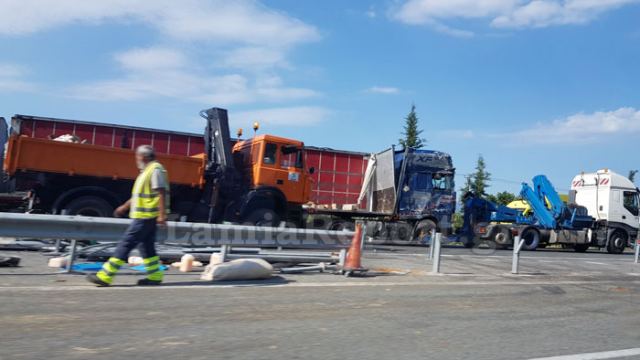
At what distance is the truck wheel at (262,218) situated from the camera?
1489cm

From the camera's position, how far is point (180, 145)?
17.7 meters

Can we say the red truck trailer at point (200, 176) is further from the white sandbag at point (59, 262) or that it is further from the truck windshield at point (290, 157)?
the white sandbag at point (59, 262)

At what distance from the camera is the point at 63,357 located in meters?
4.18

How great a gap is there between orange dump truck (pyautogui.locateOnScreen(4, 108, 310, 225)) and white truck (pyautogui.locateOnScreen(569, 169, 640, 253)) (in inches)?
626

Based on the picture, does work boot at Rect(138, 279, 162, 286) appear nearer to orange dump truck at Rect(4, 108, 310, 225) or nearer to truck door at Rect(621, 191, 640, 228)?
orange dump truck at Rect(4, 108, 310, 225)

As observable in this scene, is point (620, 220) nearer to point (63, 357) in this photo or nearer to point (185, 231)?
point (185, 231)

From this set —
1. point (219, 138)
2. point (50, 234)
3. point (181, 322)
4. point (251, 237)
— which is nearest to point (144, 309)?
point (181, 322)

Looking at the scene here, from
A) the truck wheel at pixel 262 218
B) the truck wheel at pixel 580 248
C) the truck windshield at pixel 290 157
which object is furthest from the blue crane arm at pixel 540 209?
the truck wheel at pixel 262 218

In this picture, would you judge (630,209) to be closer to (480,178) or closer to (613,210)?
(613,210)

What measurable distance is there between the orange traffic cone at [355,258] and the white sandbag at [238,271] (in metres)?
1.56

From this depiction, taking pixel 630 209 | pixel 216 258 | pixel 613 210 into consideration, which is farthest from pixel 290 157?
pixel 630 209

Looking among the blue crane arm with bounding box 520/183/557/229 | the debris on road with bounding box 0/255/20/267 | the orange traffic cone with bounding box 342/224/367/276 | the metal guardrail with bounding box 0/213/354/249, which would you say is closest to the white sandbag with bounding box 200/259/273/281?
the metal guardrail with bounding box 0/213/354/249

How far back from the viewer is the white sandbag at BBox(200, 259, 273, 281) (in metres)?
7.92

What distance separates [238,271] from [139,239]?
5.09 feet
